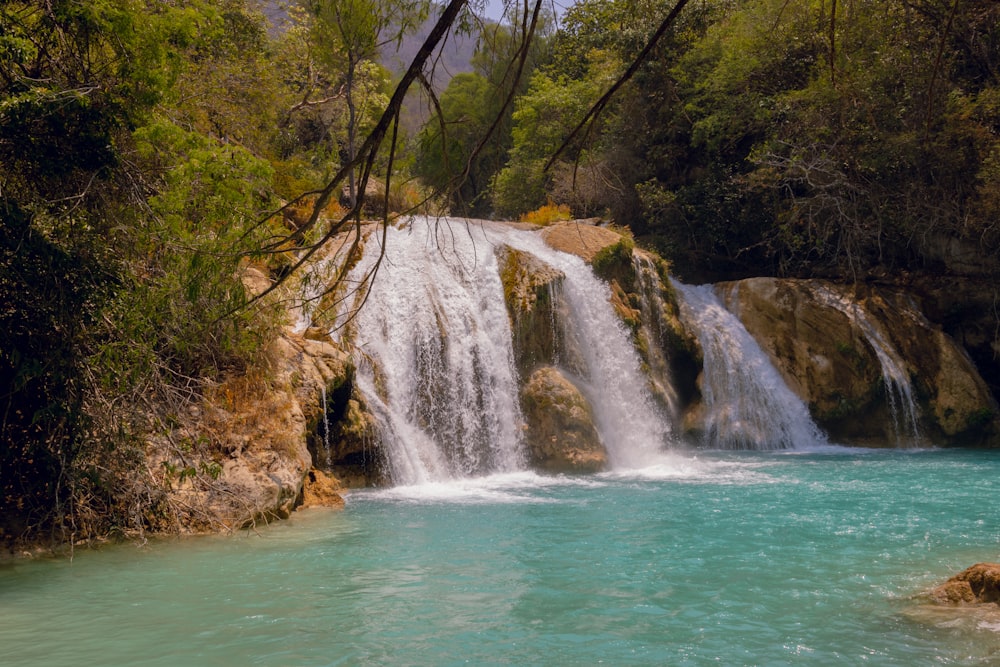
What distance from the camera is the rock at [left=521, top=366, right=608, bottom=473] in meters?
13.7

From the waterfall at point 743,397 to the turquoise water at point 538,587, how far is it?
561 centimetres

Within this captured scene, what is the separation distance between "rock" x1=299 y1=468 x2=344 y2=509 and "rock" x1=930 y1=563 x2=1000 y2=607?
6.83 meters

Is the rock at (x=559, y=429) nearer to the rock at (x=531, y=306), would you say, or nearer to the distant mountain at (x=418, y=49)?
the rock at (x=531, y=306)

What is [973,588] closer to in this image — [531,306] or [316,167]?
[531,306]

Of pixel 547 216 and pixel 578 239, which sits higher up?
pixel 547 216

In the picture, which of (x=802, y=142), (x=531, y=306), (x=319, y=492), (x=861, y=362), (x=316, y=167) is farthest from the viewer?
(x=316, y=167)

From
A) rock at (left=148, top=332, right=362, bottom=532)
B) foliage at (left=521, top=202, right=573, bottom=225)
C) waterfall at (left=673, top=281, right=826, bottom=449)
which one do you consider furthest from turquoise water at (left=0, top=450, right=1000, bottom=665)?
foliage at (left=521, top=202, right=573, bottom=225)

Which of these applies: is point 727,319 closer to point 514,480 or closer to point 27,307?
point 514,480

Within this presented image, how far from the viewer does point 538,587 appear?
691 cm

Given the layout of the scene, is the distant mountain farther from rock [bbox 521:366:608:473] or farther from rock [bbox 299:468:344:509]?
rock [bbox 521:366:608:473]

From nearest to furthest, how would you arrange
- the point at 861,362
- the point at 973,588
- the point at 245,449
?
the point at 973,588, the point at 245,449, the point at 861,362

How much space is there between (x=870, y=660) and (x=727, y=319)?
13.5 m

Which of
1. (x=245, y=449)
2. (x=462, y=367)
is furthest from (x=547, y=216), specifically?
(x=245, y=449)

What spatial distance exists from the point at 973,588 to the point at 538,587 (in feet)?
10.5
